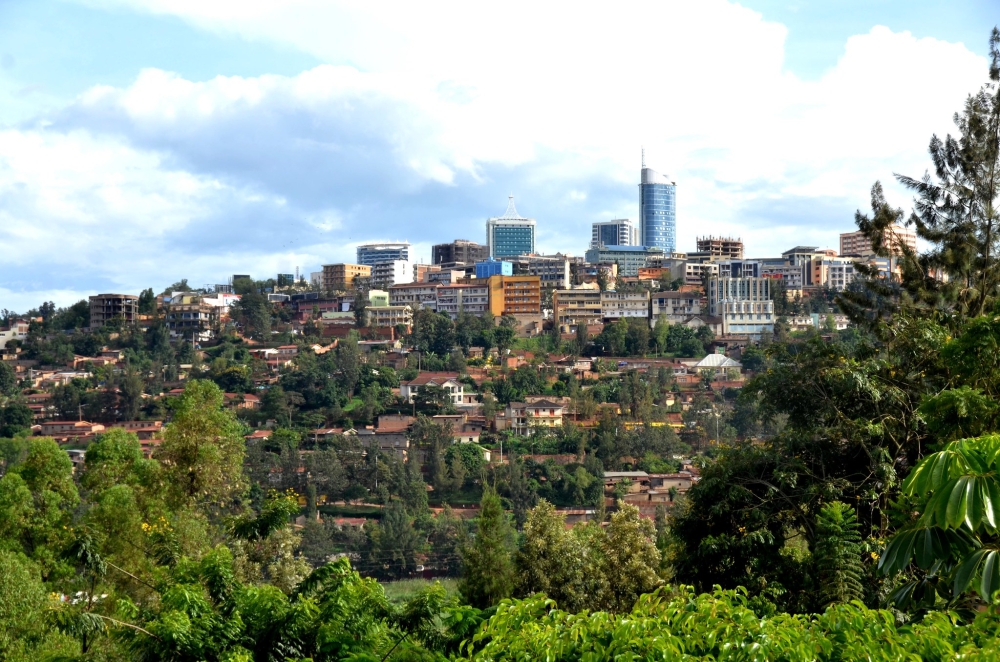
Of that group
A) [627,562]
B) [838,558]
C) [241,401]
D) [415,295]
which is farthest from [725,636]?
[415,295]

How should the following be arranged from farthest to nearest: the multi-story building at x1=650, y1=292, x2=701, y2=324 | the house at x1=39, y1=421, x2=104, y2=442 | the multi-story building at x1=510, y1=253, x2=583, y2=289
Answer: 1. the multi-story building at x1=510, y1=253, x2=583, y2=289
2. the multi-story building at x1=650, y1=292, x2=701, y2=324
3. the house at x1=39, y1=421, x2=104, y2=442

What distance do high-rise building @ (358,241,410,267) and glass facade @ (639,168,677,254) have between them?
2387 cm

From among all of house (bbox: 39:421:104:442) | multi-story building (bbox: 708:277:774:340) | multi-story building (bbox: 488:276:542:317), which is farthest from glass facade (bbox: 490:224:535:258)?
house (bbox: 39:421:104:442)

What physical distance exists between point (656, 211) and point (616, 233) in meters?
5.00

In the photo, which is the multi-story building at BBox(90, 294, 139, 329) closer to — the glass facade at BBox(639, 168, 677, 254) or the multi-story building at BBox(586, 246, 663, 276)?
the multi-story building at BBox(586, 246, 663, 276)

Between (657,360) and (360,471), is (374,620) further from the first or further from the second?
(657,360)

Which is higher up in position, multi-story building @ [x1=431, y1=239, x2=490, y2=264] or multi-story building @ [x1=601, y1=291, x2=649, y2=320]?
multi-story building @ [x1=431, y1=239, x2=490, y2=264]

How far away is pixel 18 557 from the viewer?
6.89 m

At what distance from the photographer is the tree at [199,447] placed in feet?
25.3

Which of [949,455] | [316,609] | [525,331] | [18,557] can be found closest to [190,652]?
[316,609]

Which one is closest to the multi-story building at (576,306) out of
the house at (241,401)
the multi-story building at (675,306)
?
the multi-story building at (675,306)

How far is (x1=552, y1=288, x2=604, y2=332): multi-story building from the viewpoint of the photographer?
43.5m

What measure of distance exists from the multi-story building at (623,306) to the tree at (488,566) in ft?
115

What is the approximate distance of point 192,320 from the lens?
→ 143 ft
